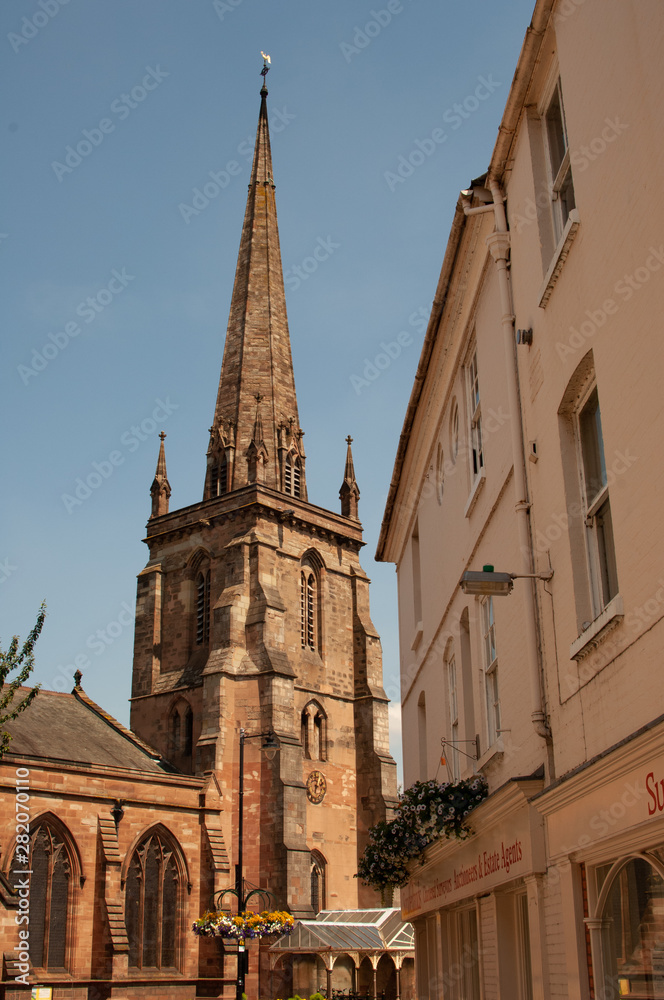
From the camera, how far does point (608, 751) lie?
6.33 metres

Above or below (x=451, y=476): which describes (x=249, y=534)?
above

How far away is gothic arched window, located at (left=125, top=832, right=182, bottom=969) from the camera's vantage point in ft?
110

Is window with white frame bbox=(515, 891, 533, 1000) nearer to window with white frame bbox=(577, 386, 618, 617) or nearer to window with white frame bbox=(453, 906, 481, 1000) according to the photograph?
window with white frame bbox=(453, 906, 481, 1000)

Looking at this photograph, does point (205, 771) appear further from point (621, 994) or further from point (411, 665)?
point (621, 994)

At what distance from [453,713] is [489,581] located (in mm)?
5714

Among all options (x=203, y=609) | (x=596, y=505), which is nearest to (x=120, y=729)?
(x=203, y=609)

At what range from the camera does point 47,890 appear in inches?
1230

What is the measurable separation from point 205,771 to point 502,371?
31.3 metres

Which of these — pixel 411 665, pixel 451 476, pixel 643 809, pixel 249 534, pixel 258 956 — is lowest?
pixel 258 956

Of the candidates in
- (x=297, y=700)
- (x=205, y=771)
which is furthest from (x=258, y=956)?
(x=297, y=700)

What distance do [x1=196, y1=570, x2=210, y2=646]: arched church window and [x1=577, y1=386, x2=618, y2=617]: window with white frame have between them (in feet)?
124

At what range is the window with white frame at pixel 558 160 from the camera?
8.84 m

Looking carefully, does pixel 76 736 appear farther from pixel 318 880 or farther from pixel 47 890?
pixel 318 880

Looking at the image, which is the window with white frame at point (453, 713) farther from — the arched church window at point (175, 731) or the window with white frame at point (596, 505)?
the arched church window at point (175, 731)
